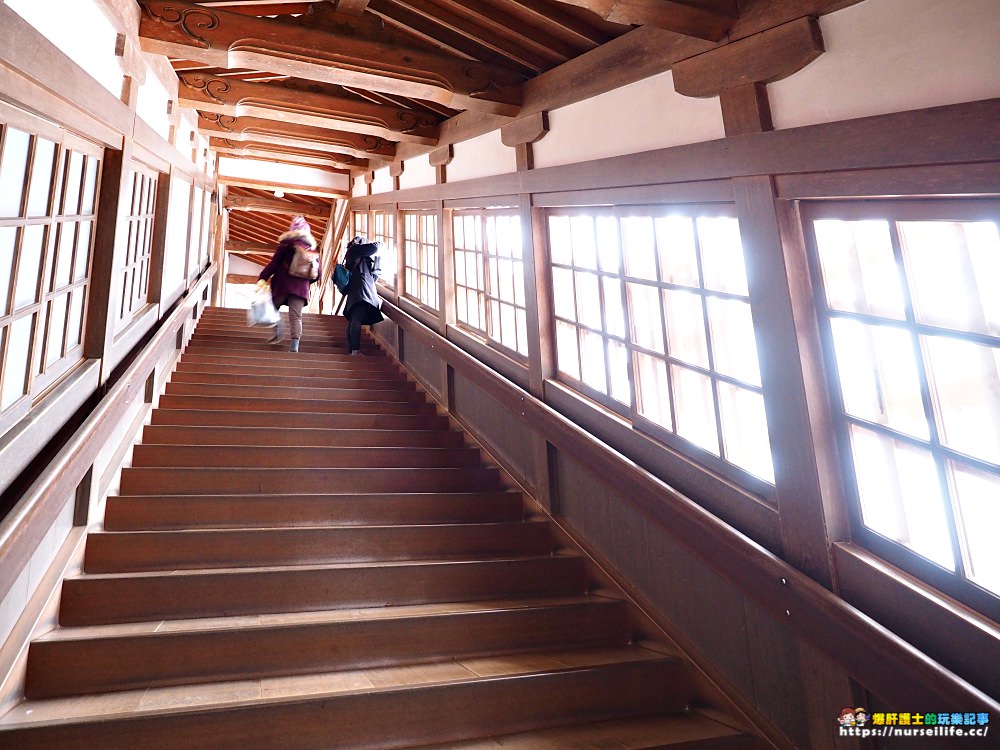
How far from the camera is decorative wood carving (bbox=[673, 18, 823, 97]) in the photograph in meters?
1.79

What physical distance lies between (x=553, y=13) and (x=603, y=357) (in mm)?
1709

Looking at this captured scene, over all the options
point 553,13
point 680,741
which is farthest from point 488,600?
point 553,13

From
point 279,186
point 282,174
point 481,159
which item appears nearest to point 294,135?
point 279,186

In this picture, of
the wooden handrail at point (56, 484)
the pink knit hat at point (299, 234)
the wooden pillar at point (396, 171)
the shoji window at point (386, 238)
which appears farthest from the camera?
the shoji window at point (386, 238)

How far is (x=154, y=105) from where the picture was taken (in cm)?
354

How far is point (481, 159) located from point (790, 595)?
3315 millimetres

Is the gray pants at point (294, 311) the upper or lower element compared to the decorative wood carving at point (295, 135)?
lower

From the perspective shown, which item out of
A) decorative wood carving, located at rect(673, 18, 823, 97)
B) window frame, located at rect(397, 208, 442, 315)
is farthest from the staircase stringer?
window frame, located at rect(397, 208, 442, 315)

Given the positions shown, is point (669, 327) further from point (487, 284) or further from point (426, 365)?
point (426, 365)

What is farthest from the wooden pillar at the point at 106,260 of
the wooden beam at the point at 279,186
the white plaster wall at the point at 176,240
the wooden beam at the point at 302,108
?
the wooden beam at the point at 279,186

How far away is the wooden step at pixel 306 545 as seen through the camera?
2316 millimetres

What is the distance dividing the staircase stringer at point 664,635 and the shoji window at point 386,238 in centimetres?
344

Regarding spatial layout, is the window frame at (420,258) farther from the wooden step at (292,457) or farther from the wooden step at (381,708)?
the wooden step at (381,708)

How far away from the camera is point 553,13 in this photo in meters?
2.73
